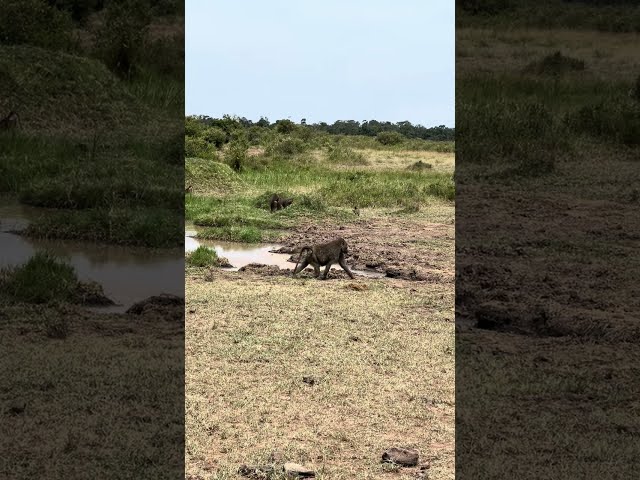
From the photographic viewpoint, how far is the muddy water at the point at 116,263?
8.79 metres

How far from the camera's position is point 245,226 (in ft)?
39.1

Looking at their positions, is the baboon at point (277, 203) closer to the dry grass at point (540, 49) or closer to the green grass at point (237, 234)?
the green grass at point (237, 234)

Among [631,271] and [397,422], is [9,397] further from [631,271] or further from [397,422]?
[631,271]

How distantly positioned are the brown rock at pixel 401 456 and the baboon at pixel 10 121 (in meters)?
12.2

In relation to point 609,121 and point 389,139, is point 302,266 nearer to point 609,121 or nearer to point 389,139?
point 609,121

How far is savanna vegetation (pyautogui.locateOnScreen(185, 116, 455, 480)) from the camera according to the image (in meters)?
5.01

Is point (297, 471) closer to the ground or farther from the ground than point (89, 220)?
closer to the ground

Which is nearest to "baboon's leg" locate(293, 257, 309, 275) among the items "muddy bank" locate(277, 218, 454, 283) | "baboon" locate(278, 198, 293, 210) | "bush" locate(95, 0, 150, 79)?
"muddy bank" locate(277, 218, 454, 283)

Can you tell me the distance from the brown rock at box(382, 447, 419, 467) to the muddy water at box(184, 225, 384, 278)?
4.62 m

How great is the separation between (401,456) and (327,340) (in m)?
2.04

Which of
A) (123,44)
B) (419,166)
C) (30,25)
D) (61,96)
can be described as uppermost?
(30,25)

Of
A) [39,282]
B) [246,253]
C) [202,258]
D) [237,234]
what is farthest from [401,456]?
[237,234]

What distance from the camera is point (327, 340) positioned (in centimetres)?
679

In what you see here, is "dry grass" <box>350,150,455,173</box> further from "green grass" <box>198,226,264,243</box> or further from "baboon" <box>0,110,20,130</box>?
"green grass" <box>198,226,264,243</box>
